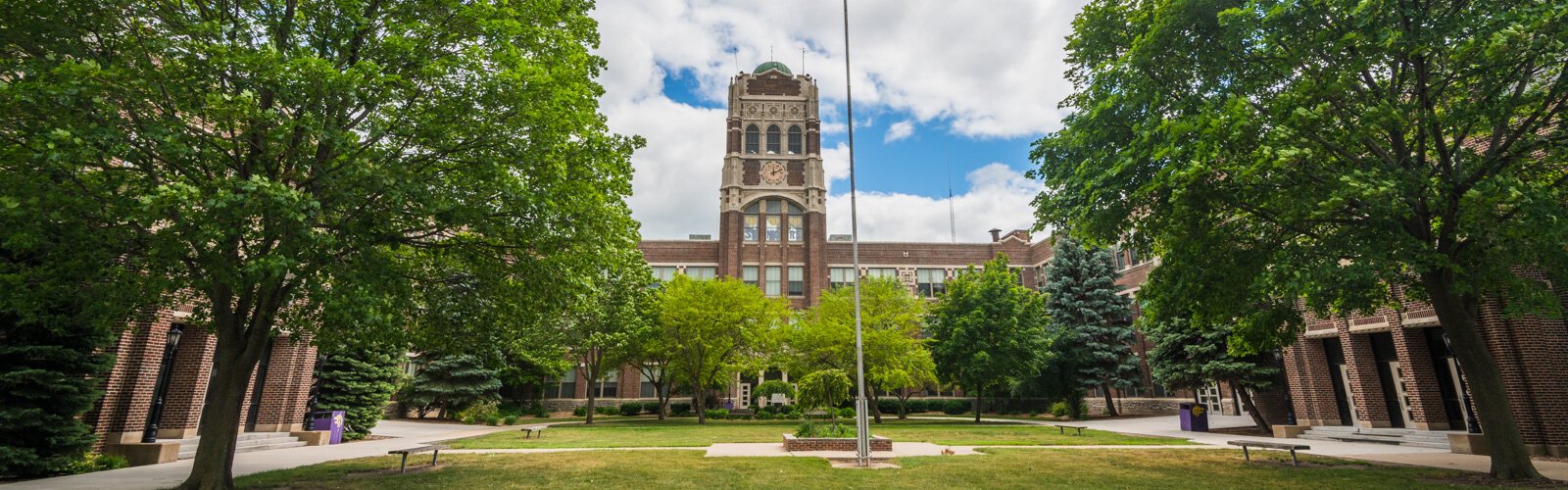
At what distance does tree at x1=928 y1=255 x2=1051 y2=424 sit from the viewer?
3197cm

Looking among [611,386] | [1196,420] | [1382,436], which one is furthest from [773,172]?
[1382,436]

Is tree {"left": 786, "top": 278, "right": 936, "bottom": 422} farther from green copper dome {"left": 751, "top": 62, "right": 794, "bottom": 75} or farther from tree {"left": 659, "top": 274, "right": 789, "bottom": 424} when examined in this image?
green copper dome {"left": 751, "top": 62, "right": 794, "bottom": 75}

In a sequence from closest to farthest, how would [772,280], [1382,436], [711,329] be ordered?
[1382,436] < [711,329] < [772,280]

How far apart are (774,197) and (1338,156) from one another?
4120 cm

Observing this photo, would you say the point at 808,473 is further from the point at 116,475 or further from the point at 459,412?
the point at 459,412

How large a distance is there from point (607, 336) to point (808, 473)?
2052 cm

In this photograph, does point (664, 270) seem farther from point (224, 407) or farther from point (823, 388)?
point (224, 407)

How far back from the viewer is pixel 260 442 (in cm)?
1820

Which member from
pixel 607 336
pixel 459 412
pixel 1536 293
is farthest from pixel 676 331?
pixel 1536 293

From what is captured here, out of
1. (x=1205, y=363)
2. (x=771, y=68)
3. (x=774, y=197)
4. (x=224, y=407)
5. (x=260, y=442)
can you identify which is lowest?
(x=260, y=442)

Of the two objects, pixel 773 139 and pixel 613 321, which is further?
pixel 773 139

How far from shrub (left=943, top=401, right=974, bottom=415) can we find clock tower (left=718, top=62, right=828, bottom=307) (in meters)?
11.6

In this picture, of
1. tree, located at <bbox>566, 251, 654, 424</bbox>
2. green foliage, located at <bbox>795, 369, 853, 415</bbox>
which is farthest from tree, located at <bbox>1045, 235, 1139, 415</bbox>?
tree, located at <bbox>566, 251, 654, 424</bbox>

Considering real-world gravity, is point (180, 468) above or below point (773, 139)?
below
